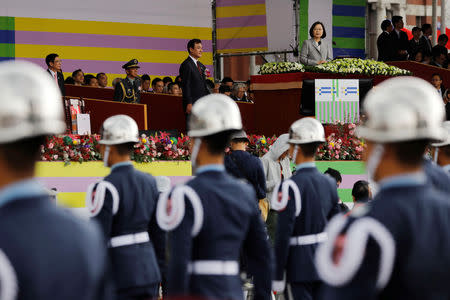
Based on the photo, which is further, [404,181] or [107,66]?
[107,66]

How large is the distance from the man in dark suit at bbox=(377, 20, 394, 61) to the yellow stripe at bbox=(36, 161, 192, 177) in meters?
7.82

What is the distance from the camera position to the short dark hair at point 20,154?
2205 mm

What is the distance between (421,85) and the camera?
8.12ft

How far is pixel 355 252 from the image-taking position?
7.47 feet

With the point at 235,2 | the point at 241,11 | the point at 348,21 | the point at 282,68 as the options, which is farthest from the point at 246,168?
the point at 348,21

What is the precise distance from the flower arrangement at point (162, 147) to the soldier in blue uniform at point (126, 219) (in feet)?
14.7

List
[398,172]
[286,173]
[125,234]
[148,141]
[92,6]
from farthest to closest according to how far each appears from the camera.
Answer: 1. [92,6]
2. [148,141]
3. [286,173]
4. [125,234]
5. [398,172]

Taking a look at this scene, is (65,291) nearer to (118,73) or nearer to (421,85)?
(421,85)

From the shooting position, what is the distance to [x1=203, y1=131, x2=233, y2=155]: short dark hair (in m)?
3.60

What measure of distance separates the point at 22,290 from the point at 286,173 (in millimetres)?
7596

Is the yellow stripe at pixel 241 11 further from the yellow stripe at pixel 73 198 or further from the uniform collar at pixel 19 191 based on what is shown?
the uniform collar at pixel 19 191

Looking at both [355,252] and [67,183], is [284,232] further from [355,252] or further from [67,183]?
[67,183]

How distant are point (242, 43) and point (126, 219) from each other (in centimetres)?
1359

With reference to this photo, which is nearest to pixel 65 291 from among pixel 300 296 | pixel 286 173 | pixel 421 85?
pixel 421 85
